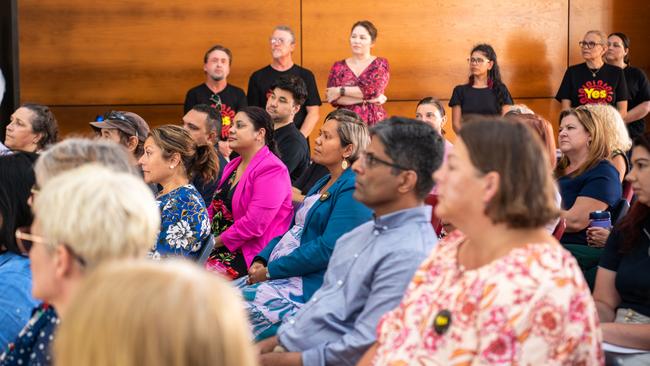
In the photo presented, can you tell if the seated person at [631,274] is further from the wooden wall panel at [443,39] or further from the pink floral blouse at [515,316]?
the wooden wall panel at [443,39]

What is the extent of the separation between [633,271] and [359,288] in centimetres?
84

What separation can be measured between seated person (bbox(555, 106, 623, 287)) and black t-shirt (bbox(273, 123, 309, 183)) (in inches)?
62.3

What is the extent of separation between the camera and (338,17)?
807 centimetres

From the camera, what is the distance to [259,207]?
13.6ft

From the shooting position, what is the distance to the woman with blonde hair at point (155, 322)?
1.03 metres

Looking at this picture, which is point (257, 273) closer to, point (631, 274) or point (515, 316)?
point (631, 274)

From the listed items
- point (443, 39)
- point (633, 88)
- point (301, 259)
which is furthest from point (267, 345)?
point (443, 39)

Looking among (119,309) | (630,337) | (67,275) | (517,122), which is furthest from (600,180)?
(119,309)

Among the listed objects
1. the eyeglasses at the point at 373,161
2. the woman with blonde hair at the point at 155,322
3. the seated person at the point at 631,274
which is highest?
the eyeglasses at the point at 373,161

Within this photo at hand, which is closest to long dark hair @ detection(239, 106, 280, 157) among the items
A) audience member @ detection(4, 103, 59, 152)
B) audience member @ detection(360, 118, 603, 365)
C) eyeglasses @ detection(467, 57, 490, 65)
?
audience member @ detection(4, 103, 59, 152)

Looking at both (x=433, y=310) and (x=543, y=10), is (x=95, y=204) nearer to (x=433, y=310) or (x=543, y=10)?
(x=433, y=310)

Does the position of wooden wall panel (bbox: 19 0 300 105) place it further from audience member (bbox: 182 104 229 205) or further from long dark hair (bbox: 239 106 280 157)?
long dark hair (bbox: 239 106 280 157)

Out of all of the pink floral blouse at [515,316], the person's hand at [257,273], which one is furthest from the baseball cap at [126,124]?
the pink floral blouse at [515,316]

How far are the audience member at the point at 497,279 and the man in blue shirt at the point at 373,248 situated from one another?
0.38 m
